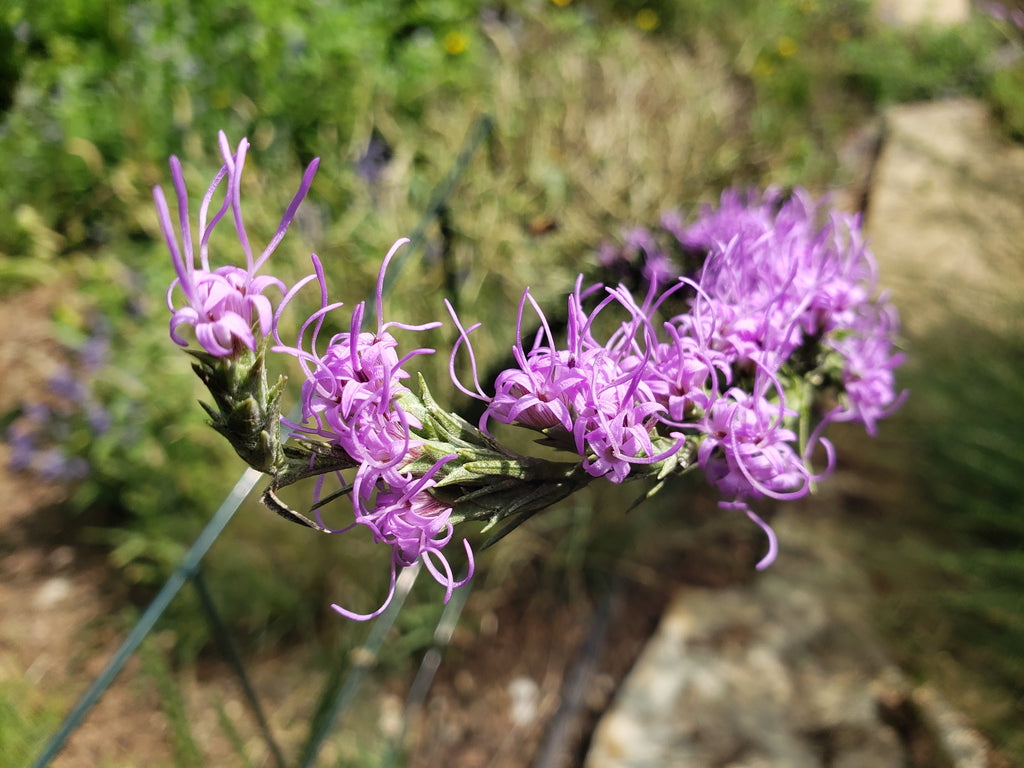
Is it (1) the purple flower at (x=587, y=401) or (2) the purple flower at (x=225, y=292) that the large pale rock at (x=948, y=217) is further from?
(2) the purple flower at (x=225, y=292)

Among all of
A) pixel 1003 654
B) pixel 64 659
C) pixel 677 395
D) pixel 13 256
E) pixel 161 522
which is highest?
pixel 677 395

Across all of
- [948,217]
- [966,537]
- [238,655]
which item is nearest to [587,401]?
[238,655]

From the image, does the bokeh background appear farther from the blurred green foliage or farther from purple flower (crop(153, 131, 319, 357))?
purple flower (crop(153, 131, 319, 357))

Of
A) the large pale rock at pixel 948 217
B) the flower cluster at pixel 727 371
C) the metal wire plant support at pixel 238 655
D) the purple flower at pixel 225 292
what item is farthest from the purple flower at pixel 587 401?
the large pale rock at pixel 948 217

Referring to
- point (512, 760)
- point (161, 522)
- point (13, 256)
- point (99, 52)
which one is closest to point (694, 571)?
point (512, 760)

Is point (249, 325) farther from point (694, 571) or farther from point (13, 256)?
point (13, 256)

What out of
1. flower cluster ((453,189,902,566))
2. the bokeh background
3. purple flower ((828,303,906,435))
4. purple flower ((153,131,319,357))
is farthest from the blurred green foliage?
purple flower ((153,131,319,357))

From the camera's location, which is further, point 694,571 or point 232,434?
point 694,571
